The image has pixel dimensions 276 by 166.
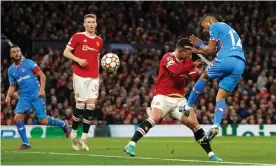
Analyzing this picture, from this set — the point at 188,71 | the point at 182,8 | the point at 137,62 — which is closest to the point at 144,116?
the point at 137,62

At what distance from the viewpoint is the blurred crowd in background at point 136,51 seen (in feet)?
90.1

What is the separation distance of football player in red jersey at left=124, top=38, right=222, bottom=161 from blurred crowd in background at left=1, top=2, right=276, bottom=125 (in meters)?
13.0

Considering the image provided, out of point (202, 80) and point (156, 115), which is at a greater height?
point (202, 80)

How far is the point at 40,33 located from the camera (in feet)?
102

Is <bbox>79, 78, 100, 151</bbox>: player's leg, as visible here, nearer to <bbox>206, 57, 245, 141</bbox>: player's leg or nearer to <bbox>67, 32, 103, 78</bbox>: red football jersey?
<bbox>67, 32, 103, 78</bbox>: red football jersey

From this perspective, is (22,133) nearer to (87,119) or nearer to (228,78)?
(87,119)

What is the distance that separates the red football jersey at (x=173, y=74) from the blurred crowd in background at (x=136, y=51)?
12.9 metres

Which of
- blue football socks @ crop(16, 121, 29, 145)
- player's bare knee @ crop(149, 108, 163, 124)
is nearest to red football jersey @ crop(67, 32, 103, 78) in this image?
blue football socks @ crop(16, 121, 29, 145)

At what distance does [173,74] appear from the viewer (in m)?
13.6

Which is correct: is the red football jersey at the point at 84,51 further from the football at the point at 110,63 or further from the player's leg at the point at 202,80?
the player's leg at the point at 202,80

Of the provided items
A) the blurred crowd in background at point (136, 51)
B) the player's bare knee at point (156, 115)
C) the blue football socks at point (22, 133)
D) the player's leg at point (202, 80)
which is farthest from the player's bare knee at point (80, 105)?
the blurred crowd in background at point (136, 51)

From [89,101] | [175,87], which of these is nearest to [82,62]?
[89,101]

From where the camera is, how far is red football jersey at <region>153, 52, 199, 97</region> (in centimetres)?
1355

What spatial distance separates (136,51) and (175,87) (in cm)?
1784
